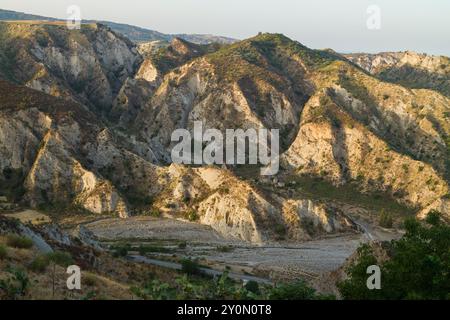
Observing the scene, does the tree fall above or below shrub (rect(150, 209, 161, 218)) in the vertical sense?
above

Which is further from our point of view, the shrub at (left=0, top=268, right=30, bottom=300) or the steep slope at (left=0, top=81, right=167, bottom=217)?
the steep slope at (left=0, top=81, right=167, bottom=217)

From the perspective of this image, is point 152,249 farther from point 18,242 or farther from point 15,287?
point 15,287

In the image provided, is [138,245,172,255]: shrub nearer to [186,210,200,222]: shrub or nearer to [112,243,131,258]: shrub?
[112,243,131,258]: shrub

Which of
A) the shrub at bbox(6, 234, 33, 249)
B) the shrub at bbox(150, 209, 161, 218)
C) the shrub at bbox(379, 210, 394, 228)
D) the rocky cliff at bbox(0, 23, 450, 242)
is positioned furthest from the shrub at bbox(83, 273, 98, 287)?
the shrub at bbox(379, 210, 394, 228)

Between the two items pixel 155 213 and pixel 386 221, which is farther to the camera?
pixel 386 221

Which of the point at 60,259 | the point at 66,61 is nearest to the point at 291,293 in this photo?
the point at 60,259

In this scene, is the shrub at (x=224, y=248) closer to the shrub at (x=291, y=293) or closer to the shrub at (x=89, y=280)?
the shrub at (x=89, y=280)

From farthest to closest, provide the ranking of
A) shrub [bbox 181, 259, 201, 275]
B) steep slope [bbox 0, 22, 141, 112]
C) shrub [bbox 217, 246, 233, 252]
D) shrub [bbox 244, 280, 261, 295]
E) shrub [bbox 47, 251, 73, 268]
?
steep slope [bbox 0, 22, 141, 112], shrub [bbox 217, 246, 233, 252], shrub [bbox 181, 259, 201, 275], shrub [bbox 244, 280, 261, 295], shrub [bbox 47, 251, 73, 268]

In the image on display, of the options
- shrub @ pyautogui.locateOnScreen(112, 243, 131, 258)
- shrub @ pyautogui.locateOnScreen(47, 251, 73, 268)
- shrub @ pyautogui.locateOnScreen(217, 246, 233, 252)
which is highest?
shrub @ pyautogui.locateOnScreen(47, 251, 73, 268)

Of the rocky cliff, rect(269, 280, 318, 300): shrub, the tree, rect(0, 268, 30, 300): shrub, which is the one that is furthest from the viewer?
the rocky cliff
